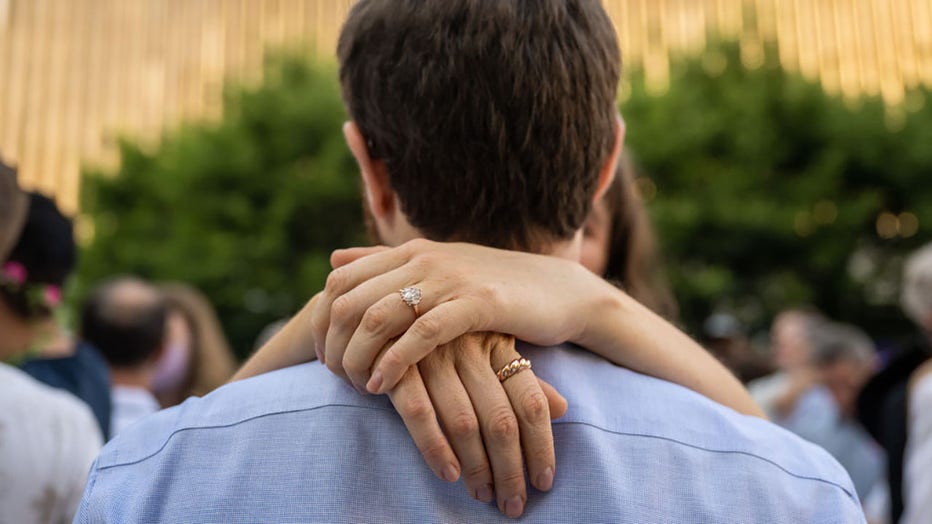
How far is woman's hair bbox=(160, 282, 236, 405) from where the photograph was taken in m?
4.79

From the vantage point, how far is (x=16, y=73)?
3158 cm

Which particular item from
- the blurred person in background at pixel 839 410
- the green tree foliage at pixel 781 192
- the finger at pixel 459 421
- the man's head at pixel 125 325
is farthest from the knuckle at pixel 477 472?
the green tree foliage at pixel 781 192

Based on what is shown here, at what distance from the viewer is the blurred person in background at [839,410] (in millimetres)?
5039

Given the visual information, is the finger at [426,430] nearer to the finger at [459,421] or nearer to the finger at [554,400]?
the finger at [459,421]

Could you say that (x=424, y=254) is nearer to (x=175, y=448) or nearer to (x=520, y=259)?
(x=520, y=259)

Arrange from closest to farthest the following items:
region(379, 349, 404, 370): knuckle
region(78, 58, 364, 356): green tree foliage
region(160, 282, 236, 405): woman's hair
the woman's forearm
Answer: region(379, 349, 404, 370): knuckle, the woman's forearm, region(160, 282, 236, 405): woman's hair, region(78, 58, 364, 356): green tree foliage

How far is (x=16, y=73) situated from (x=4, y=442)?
34.3 meters

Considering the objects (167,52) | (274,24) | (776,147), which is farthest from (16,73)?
(776,147)

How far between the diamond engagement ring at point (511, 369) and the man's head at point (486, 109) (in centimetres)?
24

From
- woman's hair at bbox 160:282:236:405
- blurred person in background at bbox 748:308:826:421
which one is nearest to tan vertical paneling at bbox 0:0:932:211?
woman's hair at bbox 160:282:236:405

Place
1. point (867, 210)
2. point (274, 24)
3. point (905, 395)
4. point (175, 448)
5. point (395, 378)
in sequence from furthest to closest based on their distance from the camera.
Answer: point (274, 24) → point (867, 210) → point (905, 395) → point (175, 448) → point (395, 378)

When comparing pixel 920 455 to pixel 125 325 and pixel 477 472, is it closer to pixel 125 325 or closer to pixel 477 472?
pixel 477 472

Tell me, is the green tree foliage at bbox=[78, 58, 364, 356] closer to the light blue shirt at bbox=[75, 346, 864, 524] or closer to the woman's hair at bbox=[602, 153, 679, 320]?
the woman's hair at bbox=[602, 153, 679, 320]

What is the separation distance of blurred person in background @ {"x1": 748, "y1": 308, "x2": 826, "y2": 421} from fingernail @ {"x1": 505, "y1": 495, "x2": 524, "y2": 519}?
4.54m
